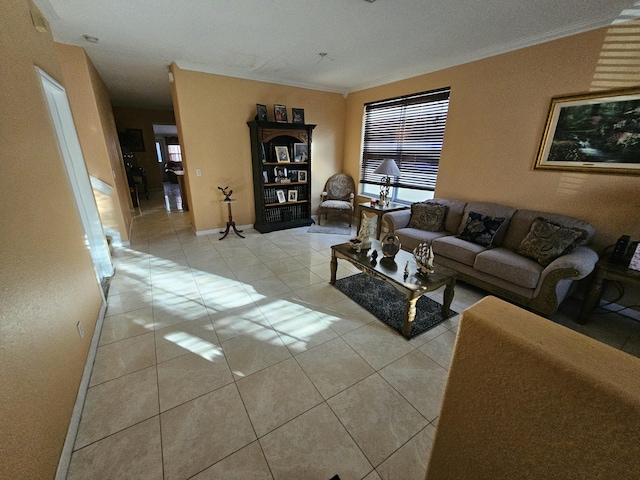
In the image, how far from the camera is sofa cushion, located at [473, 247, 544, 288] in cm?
240

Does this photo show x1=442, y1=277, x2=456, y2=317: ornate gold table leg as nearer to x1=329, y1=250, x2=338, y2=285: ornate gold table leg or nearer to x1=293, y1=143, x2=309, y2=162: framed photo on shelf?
x1=329, y1=250, x2=338, y2=285: ornate gold table leg

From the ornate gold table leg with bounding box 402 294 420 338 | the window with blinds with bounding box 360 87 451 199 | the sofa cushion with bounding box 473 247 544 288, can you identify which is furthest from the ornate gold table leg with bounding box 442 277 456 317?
the window with blinds with bounding box 360 87 451 199

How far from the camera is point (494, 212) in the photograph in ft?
10.3

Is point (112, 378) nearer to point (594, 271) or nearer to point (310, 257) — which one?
point (310, 257)

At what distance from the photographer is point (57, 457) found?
1237 mm

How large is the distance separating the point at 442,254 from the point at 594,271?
4.10 feet

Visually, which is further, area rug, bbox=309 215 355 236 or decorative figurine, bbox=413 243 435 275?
area rug, bbox=309 215 355 236

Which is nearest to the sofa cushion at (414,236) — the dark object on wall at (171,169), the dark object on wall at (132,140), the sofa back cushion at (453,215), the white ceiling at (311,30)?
the sofa back cushion at (453,215)

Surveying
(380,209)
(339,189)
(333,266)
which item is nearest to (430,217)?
(380,209)

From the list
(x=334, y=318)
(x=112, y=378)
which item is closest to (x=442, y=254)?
(x=334, y=318)

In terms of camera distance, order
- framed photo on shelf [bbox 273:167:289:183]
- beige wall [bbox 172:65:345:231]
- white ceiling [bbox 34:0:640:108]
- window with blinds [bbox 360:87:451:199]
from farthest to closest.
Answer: framed photo on shelf [bbox 273:167:289:183], beige wall [bbox 172:65:345:231], window with blinds [bbox 360:87:451:199], white ceiling [bbox 34:0:640:108]

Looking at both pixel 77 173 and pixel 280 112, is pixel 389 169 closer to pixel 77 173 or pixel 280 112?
pixel 280 112

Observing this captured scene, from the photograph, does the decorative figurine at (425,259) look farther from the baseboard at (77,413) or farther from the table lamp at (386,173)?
the baseboard at (77,413)

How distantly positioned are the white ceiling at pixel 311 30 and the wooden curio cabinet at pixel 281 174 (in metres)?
0.92
